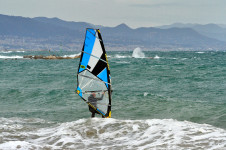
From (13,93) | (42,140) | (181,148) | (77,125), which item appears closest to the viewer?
(181,148)

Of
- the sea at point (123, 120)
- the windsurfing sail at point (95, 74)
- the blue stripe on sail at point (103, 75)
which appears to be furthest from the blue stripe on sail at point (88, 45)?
the sea at point (123, 120)

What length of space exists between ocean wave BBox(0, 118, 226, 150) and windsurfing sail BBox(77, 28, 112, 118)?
0.83 metres

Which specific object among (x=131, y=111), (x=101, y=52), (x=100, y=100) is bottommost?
(x=131, y=111)

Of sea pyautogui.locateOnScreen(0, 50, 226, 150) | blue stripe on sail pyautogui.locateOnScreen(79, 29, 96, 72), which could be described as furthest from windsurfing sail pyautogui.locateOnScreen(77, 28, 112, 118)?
sea pyautogui.locateOnScreen(0, 50, 226, 150)

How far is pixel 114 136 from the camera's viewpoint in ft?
37.5

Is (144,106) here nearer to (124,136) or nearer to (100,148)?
(124,136)

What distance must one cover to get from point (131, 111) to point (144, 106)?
1.59 meters

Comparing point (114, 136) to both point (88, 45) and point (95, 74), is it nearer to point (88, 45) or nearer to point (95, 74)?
point (95, 74)

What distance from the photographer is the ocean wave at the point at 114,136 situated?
9.94 metres

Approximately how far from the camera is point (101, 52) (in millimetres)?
13148

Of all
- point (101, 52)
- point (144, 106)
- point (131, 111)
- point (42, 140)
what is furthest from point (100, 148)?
point (144, 106)

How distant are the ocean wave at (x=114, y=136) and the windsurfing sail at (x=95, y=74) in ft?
2.71

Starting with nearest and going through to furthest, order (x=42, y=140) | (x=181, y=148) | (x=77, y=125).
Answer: (x=181, y=148)
(x=42, y=140)
(x=77, y=125)

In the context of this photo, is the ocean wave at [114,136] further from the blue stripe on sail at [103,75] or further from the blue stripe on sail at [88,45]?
the blue stripe on sail at [88,45]
